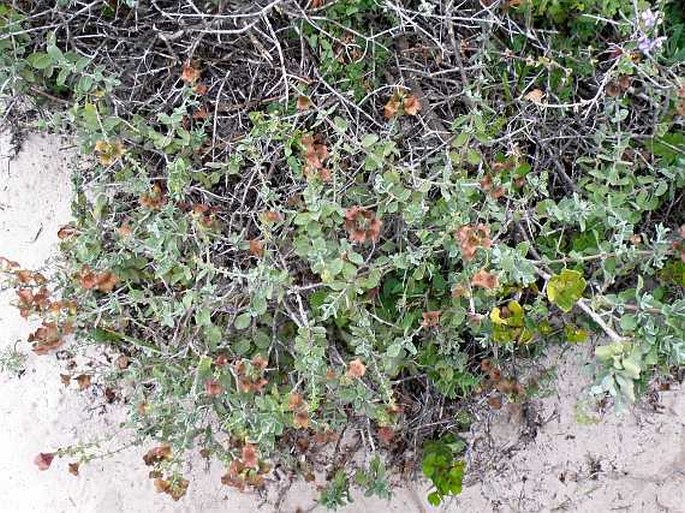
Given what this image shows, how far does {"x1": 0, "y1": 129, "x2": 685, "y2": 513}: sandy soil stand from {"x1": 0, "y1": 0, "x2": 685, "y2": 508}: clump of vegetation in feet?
0.44

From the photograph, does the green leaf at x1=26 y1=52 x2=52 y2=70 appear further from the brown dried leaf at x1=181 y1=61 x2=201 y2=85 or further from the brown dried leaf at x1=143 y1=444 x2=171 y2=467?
the brown dried leaf at x1=143 y1=444 x2=171 y2=467

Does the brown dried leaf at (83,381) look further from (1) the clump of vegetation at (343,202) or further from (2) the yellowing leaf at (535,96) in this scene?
(2) the yellowing leaf at (535,96)

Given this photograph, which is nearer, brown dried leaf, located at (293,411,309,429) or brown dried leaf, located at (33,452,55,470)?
brown dried leaf, located at (293,411,309,429)

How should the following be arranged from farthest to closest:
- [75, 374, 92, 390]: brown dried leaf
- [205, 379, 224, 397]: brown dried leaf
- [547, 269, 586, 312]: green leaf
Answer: [75, 374, 92, 390]: brown dried leaf < [205, 379, 224, 397]: brown dried leaf < [547, 269, 586, 312]: green leaf

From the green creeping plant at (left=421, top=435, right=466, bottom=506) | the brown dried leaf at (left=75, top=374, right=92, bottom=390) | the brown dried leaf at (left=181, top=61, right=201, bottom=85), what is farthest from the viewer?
the brown dried leaf at (left=75, top=374, right=92, bottom=390)

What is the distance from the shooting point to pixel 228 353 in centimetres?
185

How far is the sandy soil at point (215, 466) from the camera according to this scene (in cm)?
210

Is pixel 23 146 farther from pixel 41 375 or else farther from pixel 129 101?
pixel 41 375

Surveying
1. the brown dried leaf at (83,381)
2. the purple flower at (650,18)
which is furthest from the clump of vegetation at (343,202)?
the brown dried leaf at (83,381)

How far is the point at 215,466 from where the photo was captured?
2.13 metres

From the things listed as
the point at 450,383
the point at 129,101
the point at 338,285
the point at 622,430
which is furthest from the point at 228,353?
the point at 622,430

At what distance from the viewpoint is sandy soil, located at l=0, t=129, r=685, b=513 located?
2.10 m

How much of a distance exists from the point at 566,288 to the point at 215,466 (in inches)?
42.5

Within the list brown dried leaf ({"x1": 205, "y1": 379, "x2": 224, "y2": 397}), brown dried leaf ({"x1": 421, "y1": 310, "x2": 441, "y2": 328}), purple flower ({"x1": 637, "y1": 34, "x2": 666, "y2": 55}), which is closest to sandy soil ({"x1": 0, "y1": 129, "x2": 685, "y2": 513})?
brown dried leaf ({"x1": 421, "y1": 310, "x2": 441, "y2": 328})
